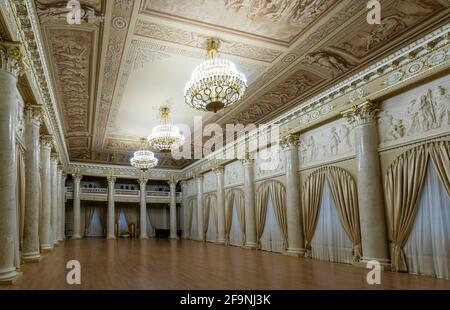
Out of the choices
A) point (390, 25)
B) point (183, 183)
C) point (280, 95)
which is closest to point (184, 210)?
point (183, 183)

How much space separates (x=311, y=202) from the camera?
31.4 feet

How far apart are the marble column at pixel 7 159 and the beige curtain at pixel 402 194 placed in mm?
6986

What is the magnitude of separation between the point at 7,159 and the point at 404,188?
7173 millimetres

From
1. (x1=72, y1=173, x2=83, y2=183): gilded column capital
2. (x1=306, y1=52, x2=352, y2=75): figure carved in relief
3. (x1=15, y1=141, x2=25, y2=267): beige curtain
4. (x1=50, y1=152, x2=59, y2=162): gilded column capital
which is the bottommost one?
(x1=15, y1=141, x2=25, y2=267): beige curtain

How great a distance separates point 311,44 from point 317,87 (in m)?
2.01

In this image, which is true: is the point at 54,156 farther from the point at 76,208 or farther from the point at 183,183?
the point at 183,183

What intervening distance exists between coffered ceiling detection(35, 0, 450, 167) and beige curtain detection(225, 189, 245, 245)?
188 inches

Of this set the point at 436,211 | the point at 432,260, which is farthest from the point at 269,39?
the point at 432,260

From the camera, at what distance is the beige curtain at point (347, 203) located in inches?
313

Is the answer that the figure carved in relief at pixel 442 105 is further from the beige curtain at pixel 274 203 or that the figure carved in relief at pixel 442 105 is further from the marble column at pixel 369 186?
the beige curtain at pixel 274 203

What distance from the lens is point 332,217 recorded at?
8961 millimetres

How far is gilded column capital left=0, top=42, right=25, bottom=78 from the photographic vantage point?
5.23 meters

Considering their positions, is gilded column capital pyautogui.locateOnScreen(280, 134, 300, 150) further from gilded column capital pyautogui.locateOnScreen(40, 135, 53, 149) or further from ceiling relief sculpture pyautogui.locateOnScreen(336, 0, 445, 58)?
gilded column capital pyautogui.locateOnScreen(40, 135, 53, 149)

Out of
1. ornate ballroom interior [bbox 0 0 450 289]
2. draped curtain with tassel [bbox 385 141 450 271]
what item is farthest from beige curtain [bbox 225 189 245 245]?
draped curtain with tassel [bbox 385 141 450 271]
